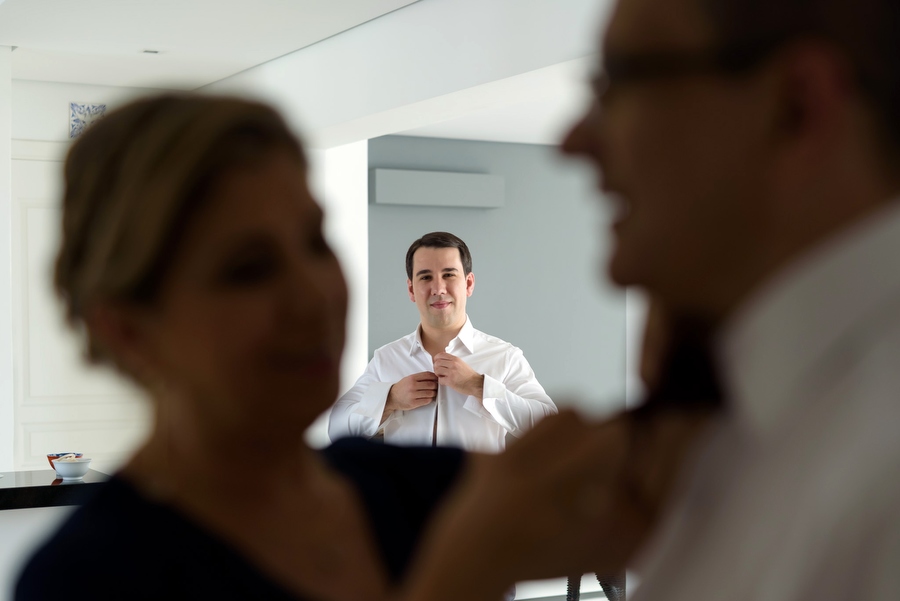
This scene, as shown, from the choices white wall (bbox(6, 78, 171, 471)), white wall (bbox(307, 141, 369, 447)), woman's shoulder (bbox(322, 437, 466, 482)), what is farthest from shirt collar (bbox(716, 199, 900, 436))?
white wall (bbox(6, 78, 171, 471))

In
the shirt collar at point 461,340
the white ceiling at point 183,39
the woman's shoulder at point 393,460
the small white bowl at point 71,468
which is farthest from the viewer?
the white ceiling at point 183,39

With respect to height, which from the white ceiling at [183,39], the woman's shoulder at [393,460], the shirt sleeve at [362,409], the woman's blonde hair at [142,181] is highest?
the white ceiling at [183,39]

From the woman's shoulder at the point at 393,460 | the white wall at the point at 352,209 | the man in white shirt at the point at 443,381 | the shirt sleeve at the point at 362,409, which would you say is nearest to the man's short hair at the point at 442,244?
the man in white shirt at the point at 443,381

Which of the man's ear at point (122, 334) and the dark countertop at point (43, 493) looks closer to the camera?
the man's ear at point (122, 334)

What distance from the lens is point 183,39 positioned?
14.3ft

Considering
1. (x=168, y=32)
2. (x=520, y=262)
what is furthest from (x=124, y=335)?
(x=520, y=262)

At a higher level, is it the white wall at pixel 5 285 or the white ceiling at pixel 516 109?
the white ceiling at pixel 516 109

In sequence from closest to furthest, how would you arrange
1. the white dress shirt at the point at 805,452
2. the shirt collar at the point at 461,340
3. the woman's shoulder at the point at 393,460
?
the white dress shirt at the point at 805,452 < the woman's shoulder at the point at 393,460 < the shirt collar at the point at 461,340

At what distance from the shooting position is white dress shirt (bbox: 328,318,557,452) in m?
3.19

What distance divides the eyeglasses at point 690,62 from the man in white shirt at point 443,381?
9.11 feet

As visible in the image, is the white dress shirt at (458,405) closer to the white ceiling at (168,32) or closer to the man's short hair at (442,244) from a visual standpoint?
the man's short hair at (442,244)

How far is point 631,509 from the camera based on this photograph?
0.33 m

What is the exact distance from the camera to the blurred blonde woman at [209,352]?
1.28 feet

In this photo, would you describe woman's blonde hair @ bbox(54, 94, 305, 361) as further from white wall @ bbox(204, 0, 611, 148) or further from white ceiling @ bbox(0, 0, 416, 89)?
white ceiling @ bbox(0, 0, 416, 89)
